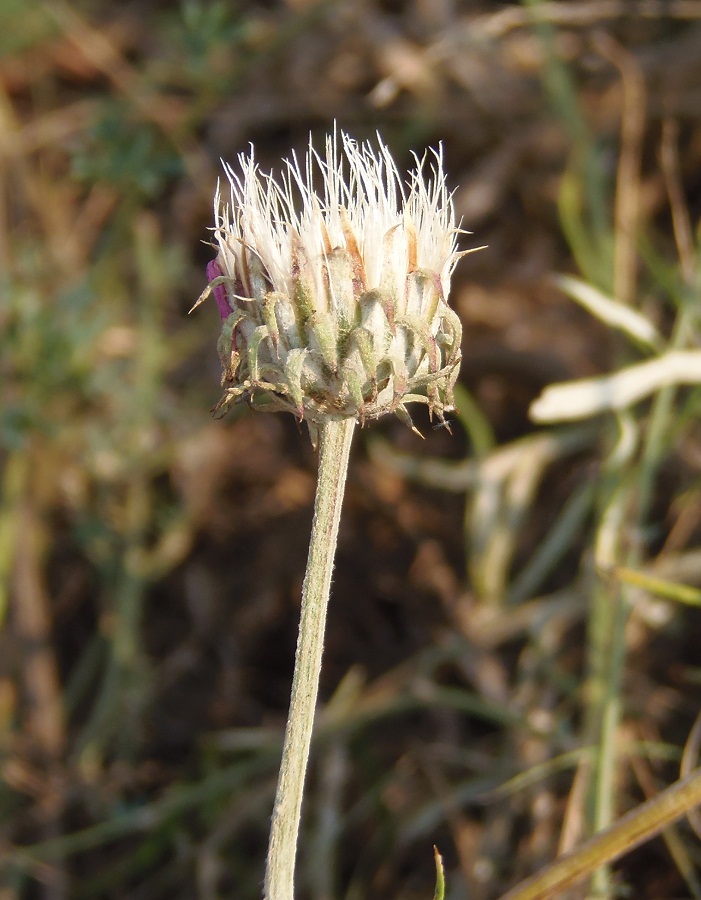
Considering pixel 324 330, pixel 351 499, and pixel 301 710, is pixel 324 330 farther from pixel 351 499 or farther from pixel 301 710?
pixel 351 499

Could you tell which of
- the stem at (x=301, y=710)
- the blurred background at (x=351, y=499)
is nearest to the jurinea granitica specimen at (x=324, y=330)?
the stem at (x=301, y=710)

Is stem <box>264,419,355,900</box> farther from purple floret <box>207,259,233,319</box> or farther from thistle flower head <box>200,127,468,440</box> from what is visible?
purple floret <box>207,259,233,319</box>

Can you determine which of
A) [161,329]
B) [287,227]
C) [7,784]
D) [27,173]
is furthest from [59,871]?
[27,173]

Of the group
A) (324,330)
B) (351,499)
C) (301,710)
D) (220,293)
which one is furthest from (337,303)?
(351,499)

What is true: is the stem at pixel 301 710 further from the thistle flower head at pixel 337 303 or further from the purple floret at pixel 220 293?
the purple floret at pixel 220 293

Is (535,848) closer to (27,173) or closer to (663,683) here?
(663,683)

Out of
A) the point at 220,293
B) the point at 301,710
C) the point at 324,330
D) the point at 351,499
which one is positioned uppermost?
the point at 351,499
